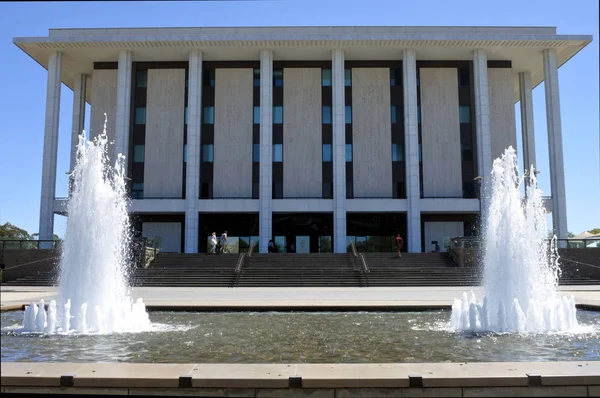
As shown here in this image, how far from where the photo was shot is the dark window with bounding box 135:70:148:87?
4631 cm

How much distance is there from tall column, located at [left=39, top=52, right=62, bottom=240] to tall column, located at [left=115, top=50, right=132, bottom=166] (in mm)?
4726

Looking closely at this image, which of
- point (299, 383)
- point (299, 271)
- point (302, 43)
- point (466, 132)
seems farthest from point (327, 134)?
point (299, 383)

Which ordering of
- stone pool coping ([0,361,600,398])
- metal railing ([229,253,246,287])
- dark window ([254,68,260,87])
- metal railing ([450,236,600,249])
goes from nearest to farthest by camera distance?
1. stone pool coping ([0,361,600,398])
2. metal railing ([229,253,246,287])
3. metal railing ([450,236,600,249])
4. dark window ([254,68,260,87])

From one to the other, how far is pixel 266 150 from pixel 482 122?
1694 cm

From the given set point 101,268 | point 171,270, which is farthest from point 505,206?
point 171,270

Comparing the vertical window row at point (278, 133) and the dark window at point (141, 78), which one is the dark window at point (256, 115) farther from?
the dark window at point (141, 78)

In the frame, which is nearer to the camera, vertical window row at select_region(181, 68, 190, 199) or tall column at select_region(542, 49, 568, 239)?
tall column at select_region(542, 49, 568, 239)

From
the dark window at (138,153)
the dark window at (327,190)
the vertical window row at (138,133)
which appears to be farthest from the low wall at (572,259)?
the dark window at (138,153)

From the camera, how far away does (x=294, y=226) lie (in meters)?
45.4

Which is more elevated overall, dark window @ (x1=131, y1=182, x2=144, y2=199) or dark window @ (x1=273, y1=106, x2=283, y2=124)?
dark window @ (x1=273, y1=106, x2=283, y2=124)

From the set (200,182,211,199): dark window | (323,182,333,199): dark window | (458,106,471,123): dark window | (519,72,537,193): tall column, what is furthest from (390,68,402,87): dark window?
(200,182,211,199): dark window

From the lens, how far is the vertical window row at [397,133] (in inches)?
1775

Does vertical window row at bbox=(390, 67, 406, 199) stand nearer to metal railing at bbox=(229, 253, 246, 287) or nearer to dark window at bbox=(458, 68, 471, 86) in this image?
dark window at bbox=(458, 68, 471, 86)

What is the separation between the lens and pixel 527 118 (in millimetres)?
48219
